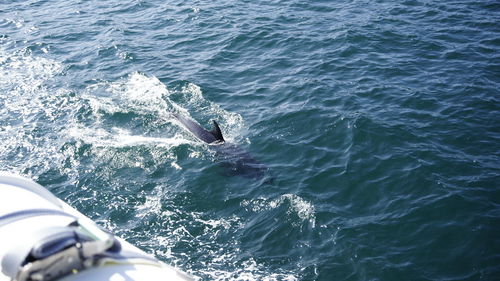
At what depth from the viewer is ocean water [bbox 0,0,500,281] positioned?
12852 mm

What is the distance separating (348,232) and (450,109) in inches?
295

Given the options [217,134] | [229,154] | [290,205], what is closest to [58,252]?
[290,205]

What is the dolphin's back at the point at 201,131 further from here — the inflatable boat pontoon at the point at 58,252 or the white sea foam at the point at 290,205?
the inflatable boat pontoon at the point at 58,252

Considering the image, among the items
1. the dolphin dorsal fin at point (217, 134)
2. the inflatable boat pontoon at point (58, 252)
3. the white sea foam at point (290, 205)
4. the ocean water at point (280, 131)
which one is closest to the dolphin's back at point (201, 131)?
the dolphin dorsal fin at point (217, 134)

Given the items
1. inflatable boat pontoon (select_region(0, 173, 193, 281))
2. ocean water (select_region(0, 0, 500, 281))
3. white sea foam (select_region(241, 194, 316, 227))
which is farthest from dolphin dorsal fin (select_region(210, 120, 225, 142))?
inflatable boat pontoon (select_region(0, 173, 193, 281))

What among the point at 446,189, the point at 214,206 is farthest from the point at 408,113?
the point at 214,206

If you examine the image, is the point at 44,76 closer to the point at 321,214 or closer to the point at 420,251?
the point at 321,214

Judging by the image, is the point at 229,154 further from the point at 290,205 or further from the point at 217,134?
the point at 290,205

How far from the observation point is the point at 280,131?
17.8 metres

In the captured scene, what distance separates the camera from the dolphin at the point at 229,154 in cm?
1602

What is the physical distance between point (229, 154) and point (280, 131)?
2292 mm

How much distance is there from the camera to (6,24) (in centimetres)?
2845

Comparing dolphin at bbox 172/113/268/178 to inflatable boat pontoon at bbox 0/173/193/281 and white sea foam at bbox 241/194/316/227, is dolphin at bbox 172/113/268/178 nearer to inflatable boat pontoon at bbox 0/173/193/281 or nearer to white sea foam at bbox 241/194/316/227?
white sea foam at bbox 241/194/316/227

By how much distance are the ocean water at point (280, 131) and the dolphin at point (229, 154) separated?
0.80ft
